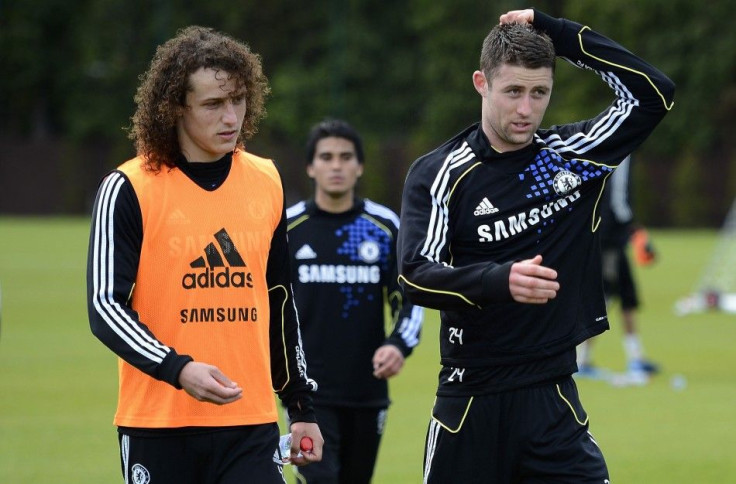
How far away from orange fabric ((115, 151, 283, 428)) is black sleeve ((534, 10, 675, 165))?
135cm

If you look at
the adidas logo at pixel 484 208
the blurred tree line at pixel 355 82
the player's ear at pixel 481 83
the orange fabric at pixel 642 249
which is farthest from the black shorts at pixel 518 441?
the blurred tree line at pixel 355 82

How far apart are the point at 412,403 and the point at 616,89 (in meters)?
7.49

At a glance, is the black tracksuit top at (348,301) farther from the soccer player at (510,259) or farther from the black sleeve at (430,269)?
the black sleeve at (430,269)

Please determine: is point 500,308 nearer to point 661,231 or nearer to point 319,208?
point 319,208

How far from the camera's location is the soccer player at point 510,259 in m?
5.27

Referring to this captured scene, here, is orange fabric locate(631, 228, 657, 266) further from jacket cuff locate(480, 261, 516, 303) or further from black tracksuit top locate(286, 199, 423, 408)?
jacket cuff locate(480, 261, 516, 303)

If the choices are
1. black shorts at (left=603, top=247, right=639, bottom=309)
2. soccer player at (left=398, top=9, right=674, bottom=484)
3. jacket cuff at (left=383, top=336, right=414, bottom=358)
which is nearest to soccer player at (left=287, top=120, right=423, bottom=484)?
jacket cuff at (left=383, top=336, right=414, bottom=358)

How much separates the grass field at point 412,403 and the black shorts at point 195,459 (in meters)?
4.68

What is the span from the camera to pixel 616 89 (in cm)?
567

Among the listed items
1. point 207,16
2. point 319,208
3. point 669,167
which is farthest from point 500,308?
point 207,16

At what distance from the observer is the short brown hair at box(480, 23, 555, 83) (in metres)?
5.29

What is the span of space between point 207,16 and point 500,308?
2159 inches

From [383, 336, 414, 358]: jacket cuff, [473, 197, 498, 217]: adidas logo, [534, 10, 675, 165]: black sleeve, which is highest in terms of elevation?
[534, 10, 675, 165]: black sleeve

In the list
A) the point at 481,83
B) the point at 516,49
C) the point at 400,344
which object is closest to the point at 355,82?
the point at 400,344
